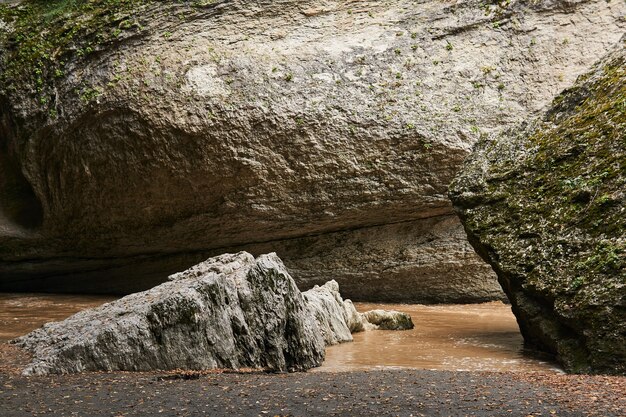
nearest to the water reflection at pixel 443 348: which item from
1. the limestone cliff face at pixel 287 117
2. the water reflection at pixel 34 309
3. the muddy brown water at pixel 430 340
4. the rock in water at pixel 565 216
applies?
the muddy brown water at pixel 430 340

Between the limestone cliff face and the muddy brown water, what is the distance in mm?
1849

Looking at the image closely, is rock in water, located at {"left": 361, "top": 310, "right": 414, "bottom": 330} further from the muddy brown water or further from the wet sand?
the wet sand

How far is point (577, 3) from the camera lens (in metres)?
14.6

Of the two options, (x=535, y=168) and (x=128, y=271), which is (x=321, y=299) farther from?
(x=128, y=271)

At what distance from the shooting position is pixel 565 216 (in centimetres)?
723

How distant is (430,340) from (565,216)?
2295 millimetres

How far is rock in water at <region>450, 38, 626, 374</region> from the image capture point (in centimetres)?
642

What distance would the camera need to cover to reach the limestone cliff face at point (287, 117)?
1388cm

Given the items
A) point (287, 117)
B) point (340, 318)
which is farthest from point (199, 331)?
point (287, 117)

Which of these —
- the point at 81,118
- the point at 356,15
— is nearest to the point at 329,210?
the point at 356,15

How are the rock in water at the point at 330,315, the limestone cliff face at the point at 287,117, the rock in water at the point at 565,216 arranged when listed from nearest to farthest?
the rock in water at the point at 565,216, the rock in water at the point at 330,315, the limestone cliff face at the point at 287,117

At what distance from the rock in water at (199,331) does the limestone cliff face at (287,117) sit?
274 inches

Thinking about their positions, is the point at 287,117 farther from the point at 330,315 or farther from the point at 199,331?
the point at 199,331

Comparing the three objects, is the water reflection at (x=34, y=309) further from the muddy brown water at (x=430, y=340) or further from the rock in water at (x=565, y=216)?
the rock in water at (x=565, y=216)
